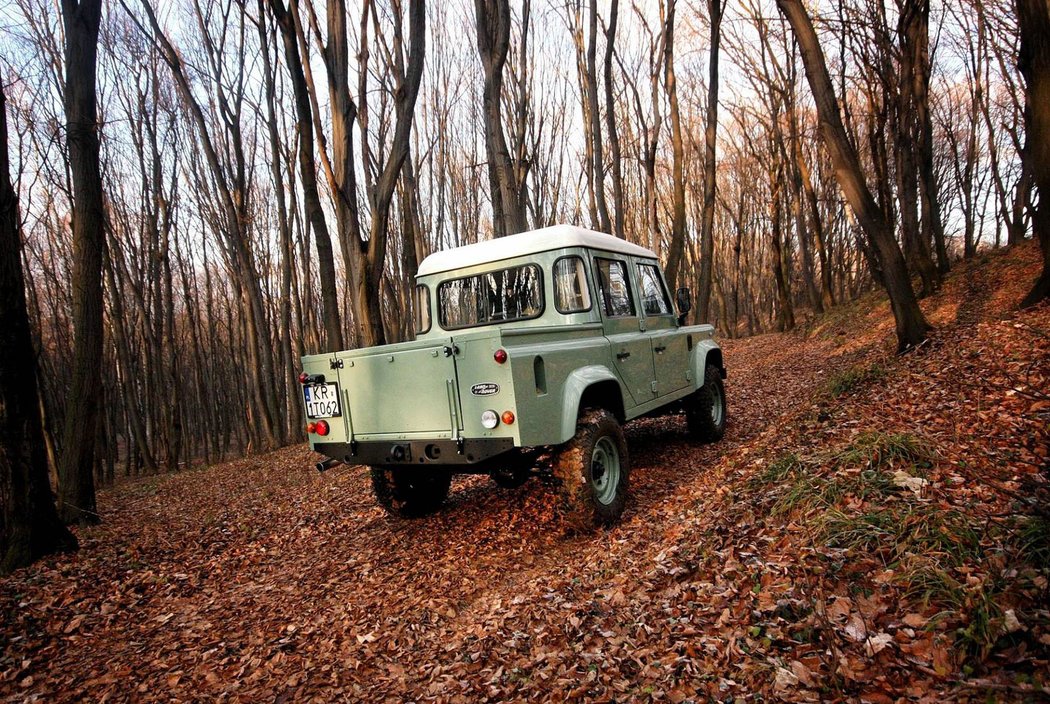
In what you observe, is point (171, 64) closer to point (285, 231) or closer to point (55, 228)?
point (285, 231)

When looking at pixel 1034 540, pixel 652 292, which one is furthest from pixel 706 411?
pixel 1034 540

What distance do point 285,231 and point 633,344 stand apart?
14.3 m

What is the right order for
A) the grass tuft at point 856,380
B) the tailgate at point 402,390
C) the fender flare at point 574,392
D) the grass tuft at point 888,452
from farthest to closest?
the grass tuft at point 856,380, the fender flare at point 574,392, the tailgate at point 402,390, the grass tuft at point 888,452

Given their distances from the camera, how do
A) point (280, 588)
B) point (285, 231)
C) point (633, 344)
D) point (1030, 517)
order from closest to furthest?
point (1030, 517)
point (280, 588)
point (633, 344)
point (285, 231)

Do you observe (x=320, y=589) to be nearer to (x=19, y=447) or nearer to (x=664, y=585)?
(x=664, y=585)

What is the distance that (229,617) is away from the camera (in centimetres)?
396

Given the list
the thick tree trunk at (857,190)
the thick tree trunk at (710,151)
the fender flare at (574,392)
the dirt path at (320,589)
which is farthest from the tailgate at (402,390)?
the thick tree trunk at (710,151)

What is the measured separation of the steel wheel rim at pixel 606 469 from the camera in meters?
4.64

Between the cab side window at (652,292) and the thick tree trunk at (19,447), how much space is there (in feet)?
20.2

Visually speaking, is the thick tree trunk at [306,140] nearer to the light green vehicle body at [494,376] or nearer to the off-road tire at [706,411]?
the light green vehicle body at [494,376]

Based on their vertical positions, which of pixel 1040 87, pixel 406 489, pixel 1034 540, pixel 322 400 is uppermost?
pixel 1040 87

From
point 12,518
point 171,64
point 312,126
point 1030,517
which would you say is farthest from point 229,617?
point 171,64

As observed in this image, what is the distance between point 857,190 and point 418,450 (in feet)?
22.8

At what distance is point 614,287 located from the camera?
5.57 m
